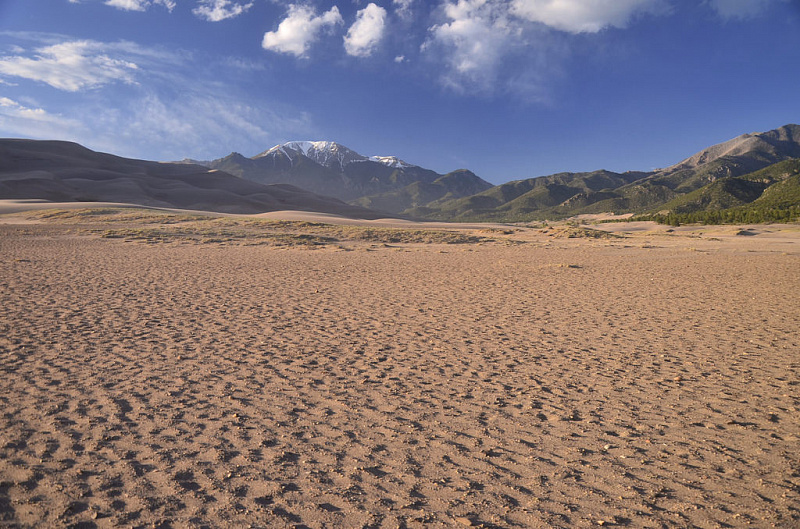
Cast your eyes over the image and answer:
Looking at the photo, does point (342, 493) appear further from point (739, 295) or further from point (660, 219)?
point (660, 219)

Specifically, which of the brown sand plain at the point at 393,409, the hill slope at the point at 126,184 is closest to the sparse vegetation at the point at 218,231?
the brown sand plain at the point at 393,409

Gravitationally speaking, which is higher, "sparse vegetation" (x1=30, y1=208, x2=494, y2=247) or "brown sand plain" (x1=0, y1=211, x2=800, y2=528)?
"sparse vegetation" (x1=30, y1=208, x2=494, y2=247)

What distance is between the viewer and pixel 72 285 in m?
13.7

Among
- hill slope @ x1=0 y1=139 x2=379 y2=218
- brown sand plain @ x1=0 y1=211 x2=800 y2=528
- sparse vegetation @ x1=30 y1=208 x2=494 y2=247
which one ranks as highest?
hill slope @ x1=0 y1=139 x2=379 y2=218

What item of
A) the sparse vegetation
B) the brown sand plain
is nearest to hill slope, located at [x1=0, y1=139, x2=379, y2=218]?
the sparse vegetation

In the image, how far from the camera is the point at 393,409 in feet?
18.6

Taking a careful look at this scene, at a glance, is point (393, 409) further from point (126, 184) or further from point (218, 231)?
point (126, 184)

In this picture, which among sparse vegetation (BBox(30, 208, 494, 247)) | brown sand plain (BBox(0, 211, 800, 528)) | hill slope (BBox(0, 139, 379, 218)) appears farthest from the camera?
hill slope (BBox(0, 139, 379, 218))

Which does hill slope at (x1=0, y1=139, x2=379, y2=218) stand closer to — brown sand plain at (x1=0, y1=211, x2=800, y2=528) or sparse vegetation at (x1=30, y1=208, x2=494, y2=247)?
sparse vegetation at (x1=30, y1=208, x2=494, y2=247)

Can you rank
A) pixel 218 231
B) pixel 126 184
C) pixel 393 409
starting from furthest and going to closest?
pixel 126 184 → pixel 218 231 → pixel 393 409

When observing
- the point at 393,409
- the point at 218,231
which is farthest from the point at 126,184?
the point at 393,409

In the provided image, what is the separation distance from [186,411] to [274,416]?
120cm

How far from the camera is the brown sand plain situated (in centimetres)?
376

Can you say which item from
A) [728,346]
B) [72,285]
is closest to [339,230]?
[72,285]
